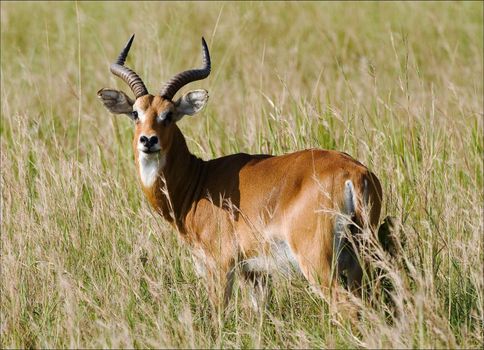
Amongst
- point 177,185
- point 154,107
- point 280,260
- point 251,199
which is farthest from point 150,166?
point 280,260

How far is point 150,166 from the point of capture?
21.7ft

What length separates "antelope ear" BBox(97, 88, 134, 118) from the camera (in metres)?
6.77

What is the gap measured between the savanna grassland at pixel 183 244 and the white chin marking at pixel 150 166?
0.35 metres

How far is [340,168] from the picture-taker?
5.66 m

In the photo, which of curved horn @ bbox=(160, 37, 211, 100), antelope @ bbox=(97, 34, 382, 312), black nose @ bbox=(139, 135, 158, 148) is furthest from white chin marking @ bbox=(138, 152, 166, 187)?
curved horn @ bbox=(160, 37, 211, 100)

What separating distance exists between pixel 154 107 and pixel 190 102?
0.41 metres

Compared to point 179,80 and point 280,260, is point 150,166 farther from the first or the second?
point 280,260

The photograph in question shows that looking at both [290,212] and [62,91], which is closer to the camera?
[290,212]

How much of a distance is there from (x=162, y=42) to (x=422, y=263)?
17.6ft

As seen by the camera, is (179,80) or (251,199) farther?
(179,80)

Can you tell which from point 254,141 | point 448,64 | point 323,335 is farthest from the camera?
point 448,64

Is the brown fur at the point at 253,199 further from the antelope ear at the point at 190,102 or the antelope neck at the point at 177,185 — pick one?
the antelope ear at the point at 190,102

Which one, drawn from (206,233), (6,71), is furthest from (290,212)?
(6,71)

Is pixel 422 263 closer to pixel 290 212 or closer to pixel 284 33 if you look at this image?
pixel 290 212
